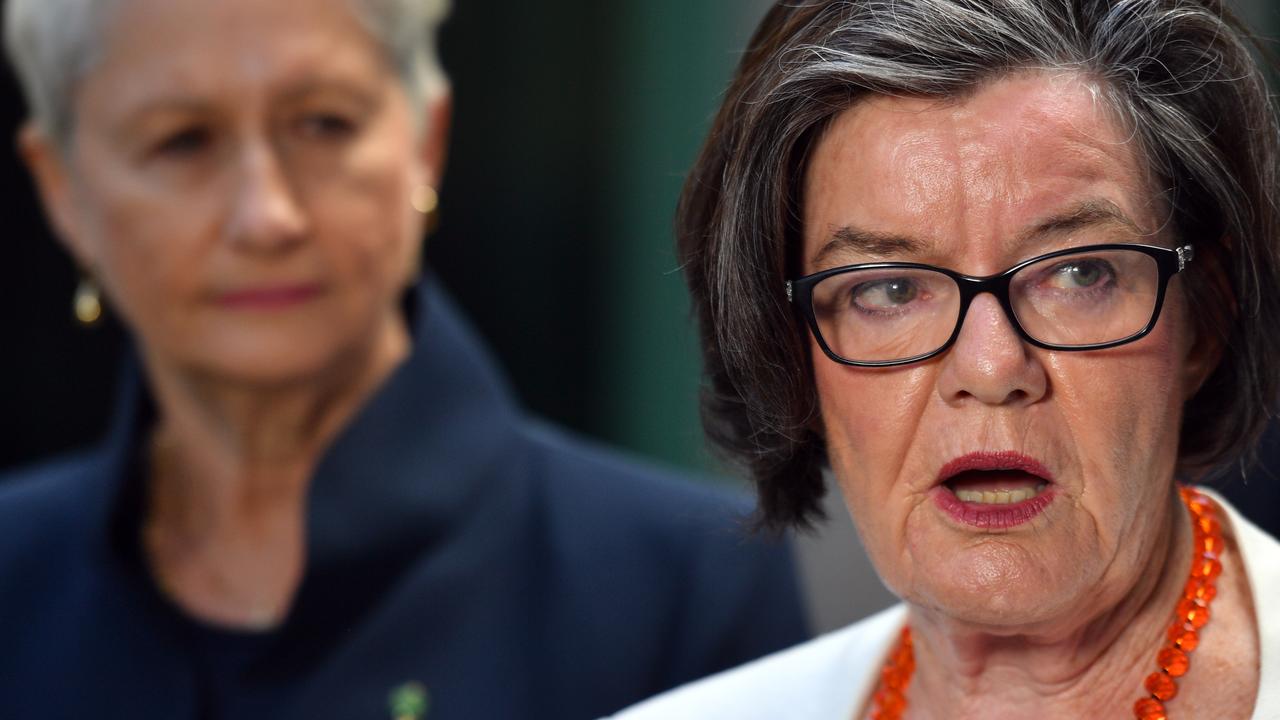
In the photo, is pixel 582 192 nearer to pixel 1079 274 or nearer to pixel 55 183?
pixel 55 183

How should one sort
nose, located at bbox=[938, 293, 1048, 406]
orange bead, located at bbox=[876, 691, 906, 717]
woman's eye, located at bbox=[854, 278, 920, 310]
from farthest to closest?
orange bead, located at bbox=[876, 691, 906, 717], woman's eye, located at bbox=[854, 278, 920, 310], nose, located at bbox=[938, 293, 1048, 406]

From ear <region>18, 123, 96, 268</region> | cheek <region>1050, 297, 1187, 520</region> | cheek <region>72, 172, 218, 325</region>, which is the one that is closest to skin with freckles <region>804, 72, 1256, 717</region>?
cheek <region>1050, 297, 1187, 520</region>

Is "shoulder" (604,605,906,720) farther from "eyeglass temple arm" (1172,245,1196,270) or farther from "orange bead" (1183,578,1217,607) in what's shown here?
"eyeglass temple arm" (1172,245,1196,270)

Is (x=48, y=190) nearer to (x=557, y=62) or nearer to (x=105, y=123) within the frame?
(x=105, y=123)

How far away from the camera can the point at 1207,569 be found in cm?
200

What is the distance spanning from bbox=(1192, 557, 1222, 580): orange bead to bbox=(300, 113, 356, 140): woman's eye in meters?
1.64

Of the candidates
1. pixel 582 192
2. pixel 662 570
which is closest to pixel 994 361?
pixel 662 570

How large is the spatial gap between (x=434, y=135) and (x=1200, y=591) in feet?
6.04

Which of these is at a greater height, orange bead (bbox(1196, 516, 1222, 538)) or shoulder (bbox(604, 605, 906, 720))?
orange bead (bbox(1196, 516, 1222, 538))

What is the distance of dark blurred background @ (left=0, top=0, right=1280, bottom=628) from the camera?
5.34 metres

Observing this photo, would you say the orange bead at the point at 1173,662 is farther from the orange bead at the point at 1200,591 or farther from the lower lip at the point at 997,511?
the lower lip at the point at 997,511

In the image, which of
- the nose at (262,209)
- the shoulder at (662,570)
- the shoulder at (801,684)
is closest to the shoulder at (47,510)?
the nose at (262,209)

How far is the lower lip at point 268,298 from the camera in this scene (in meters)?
2.96

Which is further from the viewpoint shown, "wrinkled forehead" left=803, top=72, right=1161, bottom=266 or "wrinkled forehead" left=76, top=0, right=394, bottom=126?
"wrinkled forehead" left=76, top=0, right=394, bottom=126
